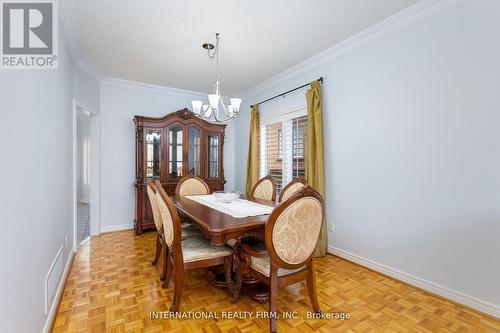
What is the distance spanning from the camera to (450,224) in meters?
2.01

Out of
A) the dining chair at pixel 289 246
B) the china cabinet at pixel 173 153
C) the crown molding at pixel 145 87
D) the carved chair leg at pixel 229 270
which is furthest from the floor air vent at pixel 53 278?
the crown molding at pixel 145 87

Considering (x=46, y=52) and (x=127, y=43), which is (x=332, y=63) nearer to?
(x=127, y=43)

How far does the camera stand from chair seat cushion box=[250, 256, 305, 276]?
5.48 feet

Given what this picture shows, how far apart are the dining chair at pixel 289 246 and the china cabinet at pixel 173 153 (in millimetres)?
2632

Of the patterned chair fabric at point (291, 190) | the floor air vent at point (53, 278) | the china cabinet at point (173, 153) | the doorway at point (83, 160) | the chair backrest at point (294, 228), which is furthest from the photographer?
the doorway at point (83, 160)

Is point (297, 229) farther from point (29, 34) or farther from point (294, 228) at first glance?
point (29, 34)

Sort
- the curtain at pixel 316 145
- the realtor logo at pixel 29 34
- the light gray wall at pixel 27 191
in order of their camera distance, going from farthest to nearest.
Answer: the curtain at pixel 316 145
the realtor logo at pixel 29 34
the light gray wall at pixel 27 191

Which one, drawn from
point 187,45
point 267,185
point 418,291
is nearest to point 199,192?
point 267,185

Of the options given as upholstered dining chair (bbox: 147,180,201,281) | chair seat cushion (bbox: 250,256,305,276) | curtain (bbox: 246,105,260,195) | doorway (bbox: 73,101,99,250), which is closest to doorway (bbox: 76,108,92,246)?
doorway (bbox: 73,101,99,250)

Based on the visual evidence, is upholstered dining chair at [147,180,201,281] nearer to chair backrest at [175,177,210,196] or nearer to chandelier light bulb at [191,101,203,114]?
chair backrest at [175,177,210,196]

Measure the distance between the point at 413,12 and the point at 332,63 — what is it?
94 cm

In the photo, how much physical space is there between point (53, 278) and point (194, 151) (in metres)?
2.76

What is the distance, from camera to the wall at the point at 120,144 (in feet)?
12.8

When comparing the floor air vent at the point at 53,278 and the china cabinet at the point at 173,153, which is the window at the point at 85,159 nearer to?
the china cabinet at the point at 173,153
